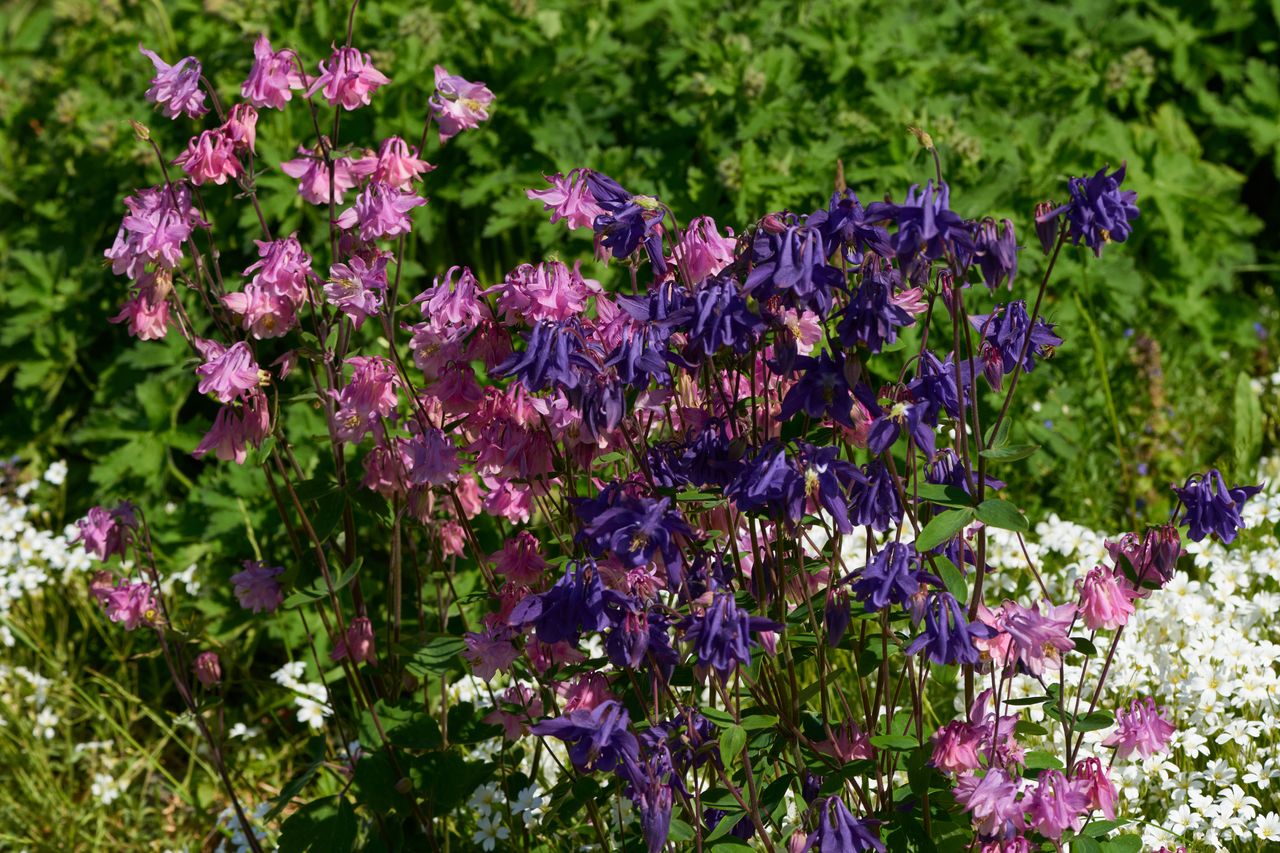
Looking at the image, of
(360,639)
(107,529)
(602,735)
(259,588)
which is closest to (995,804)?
(602,735)

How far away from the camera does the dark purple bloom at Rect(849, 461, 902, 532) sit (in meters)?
1.68

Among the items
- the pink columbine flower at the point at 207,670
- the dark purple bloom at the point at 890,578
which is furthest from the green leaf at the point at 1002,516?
the pink columbine flower at the point at 207,670

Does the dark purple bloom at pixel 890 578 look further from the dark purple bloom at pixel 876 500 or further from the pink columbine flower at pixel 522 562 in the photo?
the pink columbine flower at pixel 522 562

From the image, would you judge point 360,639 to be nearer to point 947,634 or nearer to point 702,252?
point 702,252

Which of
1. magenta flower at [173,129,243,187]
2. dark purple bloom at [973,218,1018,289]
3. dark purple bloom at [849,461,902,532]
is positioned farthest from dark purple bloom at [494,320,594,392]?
magenta flower at [173,129,243,187]

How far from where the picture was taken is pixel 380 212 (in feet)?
6.44

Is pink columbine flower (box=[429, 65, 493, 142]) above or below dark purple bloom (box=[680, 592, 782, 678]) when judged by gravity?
above

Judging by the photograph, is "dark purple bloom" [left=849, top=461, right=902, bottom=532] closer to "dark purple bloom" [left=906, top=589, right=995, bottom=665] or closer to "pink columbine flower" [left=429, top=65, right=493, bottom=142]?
"dark purple bloom" [left=906, top=589, right=995, bottom=665]

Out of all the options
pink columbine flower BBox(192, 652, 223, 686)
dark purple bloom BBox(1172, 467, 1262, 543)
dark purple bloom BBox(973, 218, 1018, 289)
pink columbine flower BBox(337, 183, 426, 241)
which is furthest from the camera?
pink columbine flower BBox(192, 652, 223, 686)

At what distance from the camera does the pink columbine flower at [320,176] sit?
208cm

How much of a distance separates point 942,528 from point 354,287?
0.94m

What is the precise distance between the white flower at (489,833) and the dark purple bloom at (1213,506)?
1464 mm

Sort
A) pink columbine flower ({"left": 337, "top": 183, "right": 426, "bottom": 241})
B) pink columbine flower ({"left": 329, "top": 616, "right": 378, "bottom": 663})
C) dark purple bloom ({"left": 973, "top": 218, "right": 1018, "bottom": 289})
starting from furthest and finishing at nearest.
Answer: pink columbine flower ({"left": 329, "top": 616, "right": 378, "bottom": 663}) → pink columbine flower ({"left": 337, "top": 183, "right": 426, "bottom": 241}) → dark purple bloom ({"left": 973, "top": 218, "right": 1018, "bottom": 289})

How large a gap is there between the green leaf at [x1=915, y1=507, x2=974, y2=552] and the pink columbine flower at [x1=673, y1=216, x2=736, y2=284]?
468 millimetres
